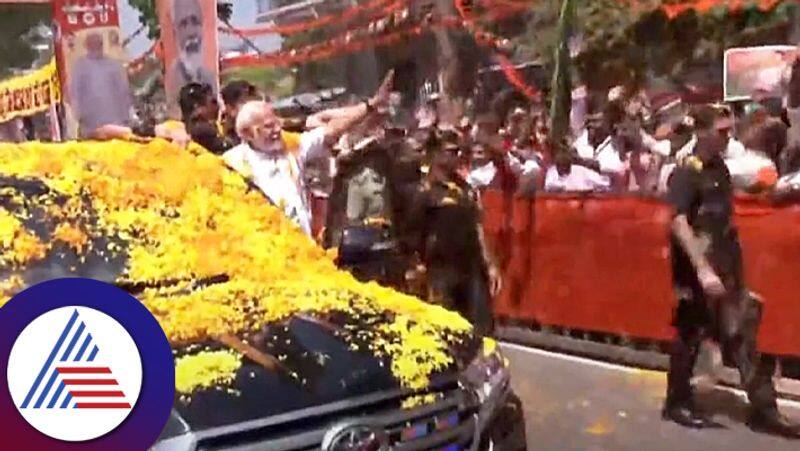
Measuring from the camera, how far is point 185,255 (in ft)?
9.63

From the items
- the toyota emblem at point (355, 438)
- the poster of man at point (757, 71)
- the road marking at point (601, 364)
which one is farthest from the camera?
the road marking at point (601, 364)

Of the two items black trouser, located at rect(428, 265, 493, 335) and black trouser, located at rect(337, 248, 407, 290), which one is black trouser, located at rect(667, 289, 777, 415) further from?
Answer: black trouser, located at rect(337, 248, 407, 290)

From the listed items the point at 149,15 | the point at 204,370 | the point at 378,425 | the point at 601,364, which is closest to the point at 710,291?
the point at 601,364

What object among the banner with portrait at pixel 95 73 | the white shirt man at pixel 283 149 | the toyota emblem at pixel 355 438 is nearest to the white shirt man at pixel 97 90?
the banner with portrait at pixel 95 73

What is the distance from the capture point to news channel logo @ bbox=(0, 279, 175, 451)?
2.63 meters

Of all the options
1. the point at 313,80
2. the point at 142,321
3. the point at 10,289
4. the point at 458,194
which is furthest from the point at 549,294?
the point at 10,289

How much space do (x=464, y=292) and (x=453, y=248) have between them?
12 cm

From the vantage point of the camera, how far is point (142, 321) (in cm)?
273

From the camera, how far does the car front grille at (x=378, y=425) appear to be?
262 cm

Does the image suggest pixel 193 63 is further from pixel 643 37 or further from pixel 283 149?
pixel 643 37

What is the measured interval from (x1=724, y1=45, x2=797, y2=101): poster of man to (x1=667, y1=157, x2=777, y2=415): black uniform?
205 millimetres

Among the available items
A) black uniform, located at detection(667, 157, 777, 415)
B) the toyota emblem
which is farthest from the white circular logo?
black uniform, located at detection(667, 157, 777, 415)

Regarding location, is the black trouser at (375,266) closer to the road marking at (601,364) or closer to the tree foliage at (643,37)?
the road marking at (601,364)

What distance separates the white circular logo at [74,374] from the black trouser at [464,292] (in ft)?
2.75
